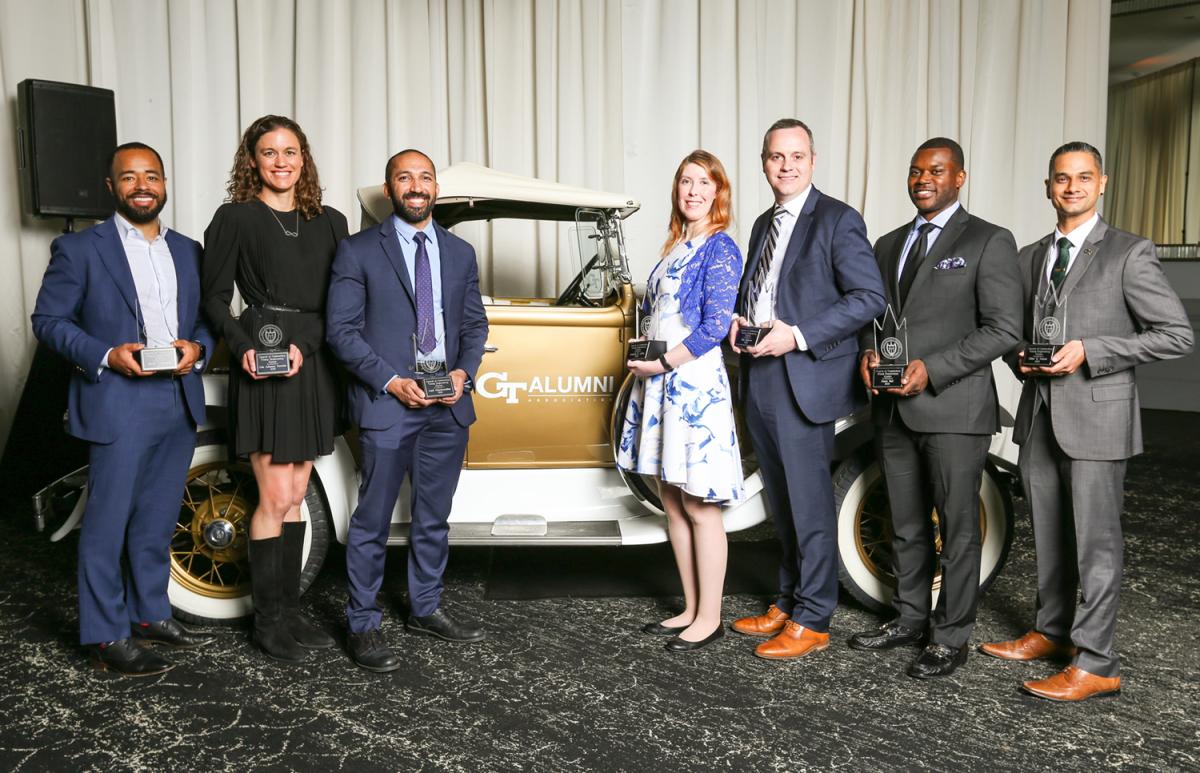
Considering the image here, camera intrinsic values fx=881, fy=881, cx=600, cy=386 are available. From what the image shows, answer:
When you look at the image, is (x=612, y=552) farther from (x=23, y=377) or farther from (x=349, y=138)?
(x=23, y=377)

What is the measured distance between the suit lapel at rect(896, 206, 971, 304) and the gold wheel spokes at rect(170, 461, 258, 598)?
7.84 ft

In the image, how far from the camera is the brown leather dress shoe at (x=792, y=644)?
2.90m

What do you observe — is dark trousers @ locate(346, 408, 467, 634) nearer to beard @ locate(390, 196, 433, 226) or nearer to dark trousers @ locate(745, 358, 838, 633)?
beard @ locate(390, 196, 433, 226)

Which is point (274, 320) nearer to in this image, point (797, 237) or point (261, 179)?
point (261, 179)

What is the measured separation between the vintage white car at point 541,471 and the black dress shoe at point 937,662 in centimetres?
48

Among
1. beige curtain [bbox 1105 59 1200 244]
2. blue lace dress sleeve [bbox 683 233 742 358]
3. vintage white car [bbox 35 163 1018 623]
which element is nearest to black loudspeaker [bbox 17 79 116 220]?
vintage white car [bbox 35 163 1018 623]

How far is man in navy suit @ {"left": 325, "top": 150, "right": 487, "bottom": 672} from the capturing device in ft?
9.16

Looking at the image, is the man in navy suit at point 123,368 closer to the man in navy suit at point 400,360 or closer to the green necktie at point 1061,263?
the man in navy suit at point 400,360

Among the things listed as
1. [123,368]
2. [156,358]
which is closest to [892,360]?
[156,358]

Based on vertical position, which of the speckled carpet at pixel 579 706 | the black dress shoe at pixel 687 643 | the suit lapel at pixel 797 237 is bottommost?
the speckled carpet at pixel 579 706

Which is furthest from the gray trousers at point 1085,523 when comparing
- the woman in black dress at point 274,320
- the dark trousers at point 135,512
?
the dark trousers at point 135,512

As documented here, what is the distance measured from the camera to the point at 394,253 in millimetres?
2826

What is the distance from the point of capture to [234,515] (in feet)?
10.6

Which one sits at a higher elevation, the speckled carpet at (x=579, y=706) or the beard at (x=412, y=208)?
the beard at (x=412, y=208)
